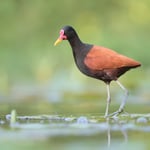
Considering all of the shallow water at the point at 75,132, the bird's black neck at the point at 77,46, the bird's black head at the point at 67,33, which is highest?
the bird's black head at the point at 67,33

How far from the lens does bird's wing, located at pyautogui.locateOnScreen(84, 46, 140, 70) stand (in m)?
10.1

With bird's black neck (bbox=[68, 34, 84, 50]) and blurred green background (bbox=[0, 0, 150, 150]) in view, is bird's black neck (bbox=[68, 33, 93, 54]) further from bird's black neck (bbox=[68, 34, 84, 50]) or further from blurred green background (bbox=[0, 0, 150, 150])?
blurred green background (bbox=[0, 0, 150, 150])

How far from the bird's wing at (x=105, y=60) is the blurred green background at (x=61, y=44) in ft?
11.8

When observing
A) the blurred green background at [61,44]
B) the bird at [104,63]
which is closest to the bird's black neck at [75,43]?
the bird at [104,63]

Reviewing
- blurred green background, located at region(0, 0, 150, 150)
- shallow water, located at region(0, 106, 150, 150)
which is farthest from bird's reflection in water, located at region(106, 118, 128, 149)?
blurred green background, located at region(0, 0, 150, 150)

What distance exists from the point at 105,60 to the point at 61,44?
6.70 meters

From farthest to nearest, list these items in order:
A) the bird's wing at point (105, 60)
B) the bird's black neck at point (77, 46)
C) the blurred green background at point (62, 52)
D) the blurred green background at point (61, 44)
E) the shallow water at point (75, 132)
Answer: the blurred green background at point (61, 44)
the blurred green background at point (62, 52)
the bird's black neck at point (77, 46)
the bird's wing at point (105, 60)
the shallow water at point (75, 132)

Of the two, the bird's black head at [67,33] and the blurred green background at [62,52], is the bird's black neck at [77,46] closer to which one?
the bird's black head at [67,33]

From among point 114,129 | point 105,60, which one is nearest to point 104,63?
point 105,60

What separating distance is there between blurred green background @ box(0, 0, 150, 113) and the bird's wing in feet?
11.8

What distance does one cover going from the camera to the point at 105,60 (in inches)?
399

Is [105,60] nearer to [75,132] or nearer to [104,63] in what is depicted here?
[104,63]

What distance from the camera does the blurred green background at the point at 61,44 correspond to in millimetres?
15195

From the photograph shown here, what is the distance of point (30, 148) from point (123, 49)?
8.70 m
